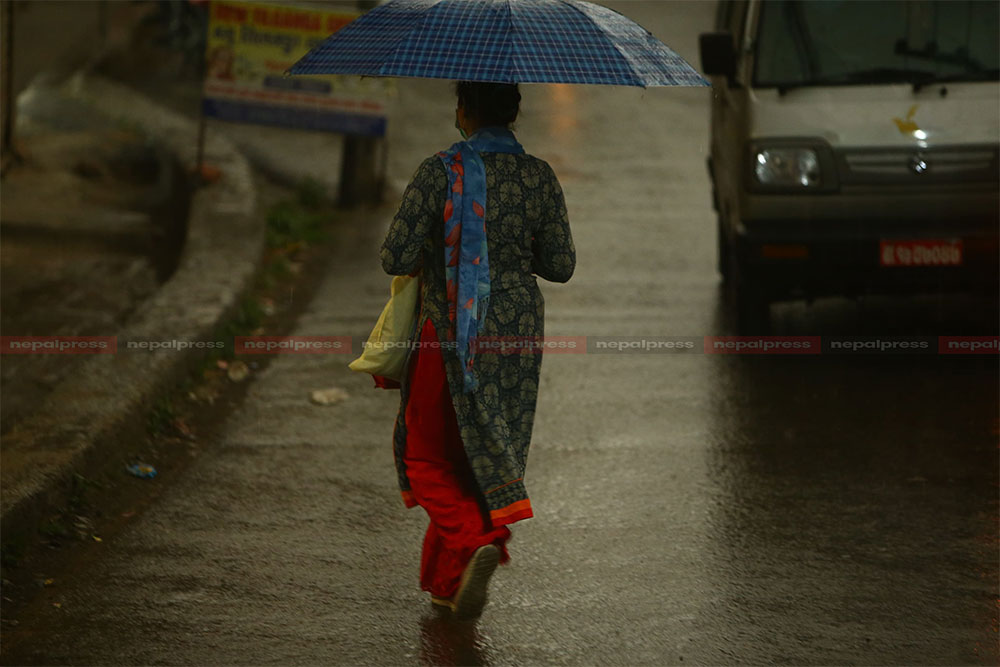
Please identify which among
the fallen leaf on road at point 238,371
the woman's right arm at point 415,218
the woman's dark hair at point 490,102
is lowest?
the fallen leaf on road at point 238,371

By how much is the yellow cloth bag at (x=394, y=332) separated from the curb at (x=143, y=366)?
1.48m

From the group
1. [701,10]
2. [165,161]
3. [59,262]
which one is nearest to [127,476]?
[59,262]

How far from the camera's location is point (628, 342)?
7.53 m

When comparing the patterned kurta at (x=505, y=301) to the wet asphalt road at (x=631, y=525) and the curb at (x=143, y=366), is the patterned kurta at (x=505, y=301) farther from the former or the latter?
the curb at (x=143, y=366)

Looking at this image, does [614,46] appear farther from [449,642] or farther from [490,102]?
[449,642]

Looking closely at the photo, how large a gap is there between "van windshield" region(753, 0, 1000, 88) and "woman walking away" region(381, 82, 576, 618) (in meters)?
3.65

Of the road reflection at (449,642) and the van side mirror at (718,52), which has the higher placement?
the van side mirror at (718,52)

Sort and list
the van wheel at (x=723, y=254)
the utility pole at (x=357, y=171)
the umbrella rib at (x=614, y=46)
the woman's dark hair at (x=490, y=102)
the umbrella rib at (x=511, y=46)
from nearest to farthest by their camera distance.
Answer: the umbrella rib at (x=511, y=46)
the umbrella rib at (x=614, y=46)
the woman's dark hair at (x=490, y=102)
the van wheel at (x=723, y=254)
the utility pole at (x=357, y=171)

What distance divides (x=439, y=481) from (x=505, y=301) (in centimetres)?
63

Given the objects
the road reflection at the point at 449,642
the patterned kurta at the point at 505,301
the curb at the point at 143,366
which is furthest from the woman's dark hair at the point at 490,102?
the curb at the point at 143,366

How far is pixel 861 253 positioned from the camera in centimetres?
698

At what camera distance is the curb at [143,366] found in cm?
485

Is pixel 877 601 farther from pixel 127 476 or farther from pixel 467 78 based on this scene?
pixel 127 476

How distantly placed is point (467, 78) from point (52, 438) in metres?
2.57
